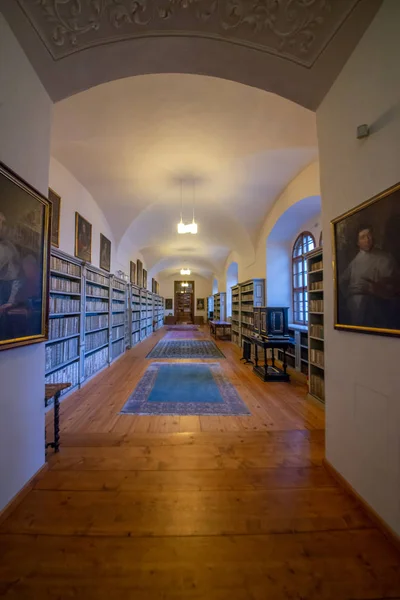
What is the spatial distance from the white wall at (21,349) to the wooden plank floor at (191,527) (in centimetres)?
26

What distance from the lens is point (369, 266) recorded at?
1.47m

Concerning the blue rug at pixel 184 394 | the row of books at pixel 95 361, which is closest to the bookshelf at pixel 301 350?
the blue rug at pixel 184 394

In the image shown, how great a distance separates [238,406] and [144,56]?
3.68 metres

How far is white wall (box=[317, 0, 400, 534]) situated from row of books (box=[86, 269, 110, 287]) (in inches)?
158

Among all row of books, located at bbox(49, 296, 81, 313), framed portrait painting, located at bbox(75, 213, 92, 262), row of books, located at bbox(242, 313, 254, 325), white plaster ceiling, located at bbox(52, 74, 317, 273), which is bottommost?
row of books, located at bbox(242, 313, 254, 325)

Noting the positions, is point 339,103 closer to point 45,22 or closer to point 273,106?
point 273,106

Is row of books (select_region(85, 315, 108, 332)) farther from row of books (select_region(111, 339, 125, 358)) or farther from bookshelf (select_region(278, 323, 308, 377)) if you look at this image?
bookshelf (select_region(278, 323, 308, 377))

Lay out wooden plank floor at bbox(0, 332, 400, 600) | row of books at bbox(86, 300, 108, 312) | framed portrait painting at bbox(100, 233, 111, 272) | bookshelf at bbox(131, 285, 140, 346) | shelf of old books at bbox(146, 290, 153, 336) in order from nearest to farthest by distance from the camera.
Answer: wooden plank floor at bbox(0, 332, 400, 600) → row of books at bbox(86, 300, 108, 312) → framed portrait painting at bbox(100, 233, 111, 272) → bookshelf at bbox(131, 285, 140, 346) → shelf of old books at bbox(146, 290, 153, 336)

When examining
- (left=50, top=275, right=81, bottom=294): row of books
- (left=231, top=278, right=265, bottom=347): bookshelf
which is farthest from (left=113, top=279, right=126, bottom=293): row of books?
(left=231, top=278, right=265, bottom=347): bookshelf

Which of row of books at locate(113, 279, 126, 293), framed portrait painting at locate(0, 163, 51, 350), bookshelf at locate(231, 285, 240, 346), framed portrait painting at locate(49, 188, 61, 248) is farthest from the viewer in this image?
bookshelf at locate(231, 285, 240, 346)

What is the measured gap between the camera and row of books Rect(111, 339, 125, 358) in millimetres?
6127

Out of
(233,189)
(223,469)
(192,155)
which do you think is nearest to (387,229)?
(223,469)

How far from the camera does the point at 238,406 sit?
3.26 m

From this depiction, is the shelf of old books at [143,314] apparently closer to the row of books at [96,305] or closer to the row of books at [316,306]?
the row of books at [96,305]
